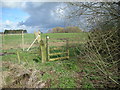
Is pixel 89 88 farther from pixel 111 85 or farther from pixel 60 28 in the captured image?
pixel 60 28

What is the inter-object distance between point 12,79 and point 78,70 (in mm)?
2518

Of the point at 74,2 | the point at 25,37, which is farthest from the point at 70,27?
the point at 25,37

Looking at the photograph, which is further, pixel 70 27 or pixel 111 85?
pixel 70 27

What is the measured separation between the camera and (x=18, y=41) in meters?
12.4

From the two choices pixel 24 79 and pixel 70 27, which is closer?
pixel 24 79

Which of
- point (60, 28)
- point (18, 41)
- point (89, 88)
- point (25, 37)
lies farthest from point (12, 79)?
point (18, 41)

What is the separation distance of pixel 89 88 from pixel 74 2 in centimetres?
367

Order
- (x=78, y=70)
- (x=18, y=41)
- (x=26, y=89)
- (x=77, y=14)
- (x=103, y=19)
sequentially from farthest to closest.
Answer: (x=18, y=41) → (x=77, y=14) → (x=78, y=70) → (x=103, y=19) → (x=26, y=89)

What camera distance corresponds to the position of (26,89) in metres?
3.35

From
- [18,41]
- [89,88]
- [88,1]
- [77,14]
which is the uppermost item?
[88,1]

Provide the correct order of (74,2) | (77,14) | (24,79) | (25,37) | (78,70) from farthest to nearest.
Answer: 1. (25,37)
2. (77,14)
3. (74,2)
4. (78,70)
5. (24,79)

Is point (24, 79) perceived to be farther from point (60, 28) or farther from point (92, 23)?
point (92, 23)

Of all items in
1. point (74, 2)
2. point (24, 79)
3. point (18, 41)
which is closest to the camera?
point (24, 79)

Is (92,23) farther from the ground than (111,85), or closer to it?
farther from the ground
